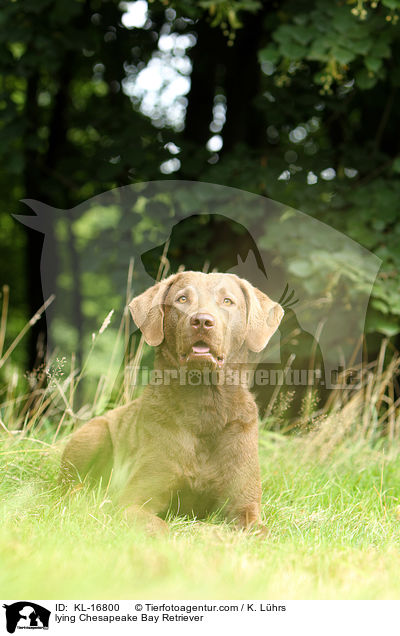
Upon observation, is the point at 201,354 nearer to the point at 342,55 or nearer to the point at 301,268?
the point at 301,268

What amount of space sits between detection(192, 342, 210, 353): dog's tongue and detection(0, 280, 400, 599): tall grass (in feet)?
2.85

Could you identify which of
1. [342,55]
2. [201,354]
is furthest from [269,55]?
[201,354]

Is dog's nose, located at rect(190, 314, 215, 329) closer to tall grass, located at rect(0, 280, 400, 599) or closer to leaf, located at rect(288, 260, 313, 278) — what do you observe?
tall grass, located at rect(0, 280, 400, 599)

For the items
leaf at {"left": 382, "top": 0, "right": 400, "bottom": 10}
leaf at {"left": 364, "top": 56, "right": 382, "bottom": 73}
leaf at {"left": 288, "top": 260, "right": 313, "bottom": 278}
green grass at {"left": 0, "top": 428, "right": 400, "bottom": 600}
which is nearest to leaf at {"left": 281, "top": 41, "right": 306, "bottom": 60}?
leaf at {"left": 364, "top": 56, "right": 382, "bottom": 73}

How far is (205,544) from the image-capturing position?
296 centimetres

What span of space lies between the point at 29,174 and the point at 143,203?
7.60 ft

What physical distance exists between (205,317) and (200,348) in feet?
0.53

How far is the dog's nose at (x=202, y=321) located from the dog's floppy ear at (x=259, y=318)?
0.37 meters

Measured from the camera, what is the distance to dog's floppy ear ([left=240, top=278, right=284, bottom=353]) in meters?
3.46

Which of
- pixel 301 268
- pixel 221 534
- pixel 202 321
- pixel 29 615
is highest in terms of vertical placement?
pixel 301 268

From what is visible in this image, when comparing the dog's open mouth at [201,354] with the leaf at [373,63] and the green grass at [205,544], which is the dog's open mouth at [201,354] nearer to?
the green grass at [205,544]

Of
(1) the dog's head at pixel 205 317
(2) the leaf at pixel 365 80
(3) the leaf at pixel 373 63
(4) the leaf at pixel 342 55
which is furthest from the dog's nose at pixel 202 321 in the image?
(2) the leaf at pixel 365 80

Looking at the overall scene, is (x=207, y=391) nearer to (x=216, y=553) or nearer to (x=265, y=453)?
(x=216, y=553)

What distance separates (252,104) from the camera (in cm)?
721
